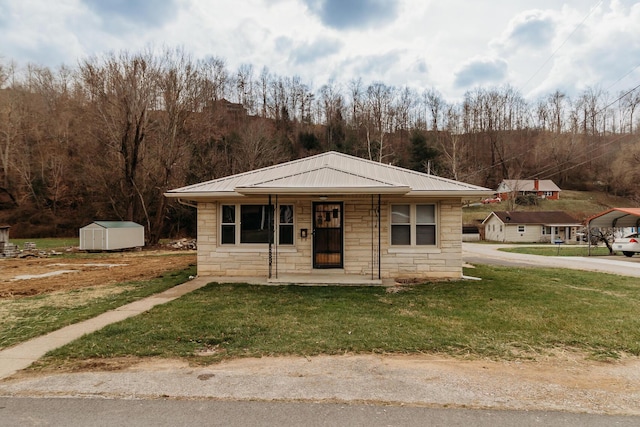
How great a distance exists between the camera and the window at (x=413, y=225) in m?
10.1

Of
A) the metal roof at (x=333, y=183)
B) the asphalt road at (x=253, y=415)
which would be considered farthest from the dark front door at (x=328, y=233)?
the asphalt road at (x=253, y=415)

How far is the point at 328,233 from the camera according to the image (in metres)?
10.2

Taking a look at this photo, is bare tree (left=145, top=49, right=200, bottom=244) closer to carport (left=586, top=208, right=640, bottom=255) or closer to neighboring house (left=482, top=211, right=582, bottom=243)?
carport (left=586, top=208, right=640, bottom=255)

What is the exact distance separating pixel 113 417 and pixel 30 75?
4915 cm

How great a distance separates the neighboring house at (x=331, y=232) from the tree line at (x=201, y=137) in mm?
18207

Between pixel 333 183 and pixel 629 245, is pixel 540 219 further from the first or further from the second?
pixel 333 183

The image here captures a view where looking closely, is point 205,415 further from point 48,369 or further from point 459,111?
point 459,111

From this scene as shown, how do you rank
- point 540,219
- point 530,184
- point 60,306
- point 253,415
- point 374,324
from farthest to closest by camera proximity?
1. point 530,184
2. point 540,219
3. point 60,306
4. point 374,324
5. point 253,415

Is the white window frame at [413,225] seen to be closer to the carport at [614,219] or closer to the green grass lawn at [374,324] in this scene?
the green grass lawn at [374,324]

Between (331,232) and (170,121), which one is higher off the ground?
(170,121)

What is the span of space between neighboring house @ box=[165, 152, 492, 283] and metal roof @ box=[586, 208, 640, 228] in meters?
14.2

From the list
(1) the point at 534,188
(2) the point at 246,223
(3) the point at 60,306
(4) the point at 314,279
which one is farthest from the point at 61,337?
(1) the point at 534,188

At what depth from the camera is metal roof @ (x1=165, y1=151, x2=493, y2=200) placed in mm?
8625

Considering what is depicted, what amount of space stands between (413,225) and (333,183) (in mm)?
2711
